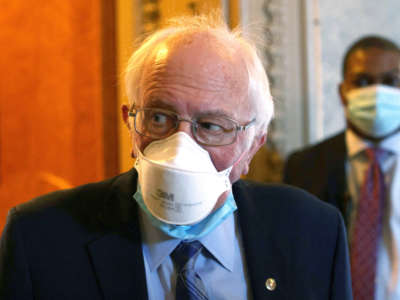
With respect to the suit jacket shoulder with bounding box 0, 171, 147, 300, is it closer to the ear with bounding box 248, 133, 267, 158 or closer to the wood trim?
the ear with bounding box 248, 133, 267, 158

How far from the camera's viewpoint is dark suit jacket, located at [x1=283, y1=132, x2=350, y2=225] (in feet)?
6.91

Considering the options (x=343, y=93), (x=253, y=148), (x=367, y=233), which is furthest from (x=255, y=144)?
(x=343, y=93)

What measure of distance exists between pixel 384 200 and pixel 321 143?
16.8 inches

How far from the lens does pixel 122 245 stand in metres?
1.17

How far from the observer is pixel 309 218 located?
1.42m

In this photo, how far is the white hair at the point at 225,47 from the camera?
1.24 meters

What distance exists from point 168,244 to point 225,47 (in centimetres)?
54

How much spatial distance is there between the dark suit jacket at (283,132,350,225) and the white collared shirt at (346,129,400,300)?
44 mm

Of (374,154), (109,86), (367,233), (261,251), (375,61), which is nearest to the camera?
(261,251)

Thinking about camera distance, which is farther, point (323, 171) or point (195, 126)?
point (323, 171)

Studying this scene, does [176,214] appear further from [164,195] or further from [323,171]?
[323,171]

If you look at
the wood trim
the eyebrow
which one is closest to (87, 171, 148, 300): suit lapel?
the eyebrow

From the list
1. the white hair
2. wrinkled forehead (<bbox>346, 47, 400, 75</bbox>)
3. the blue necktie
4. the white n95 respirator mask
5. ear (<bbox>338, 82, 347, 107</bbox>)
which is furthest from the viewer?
ear (<bbox>338, 82, 347, 107</bbox>)

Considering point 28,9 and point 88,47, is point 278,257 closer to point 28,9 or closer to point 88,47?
point 88,47
